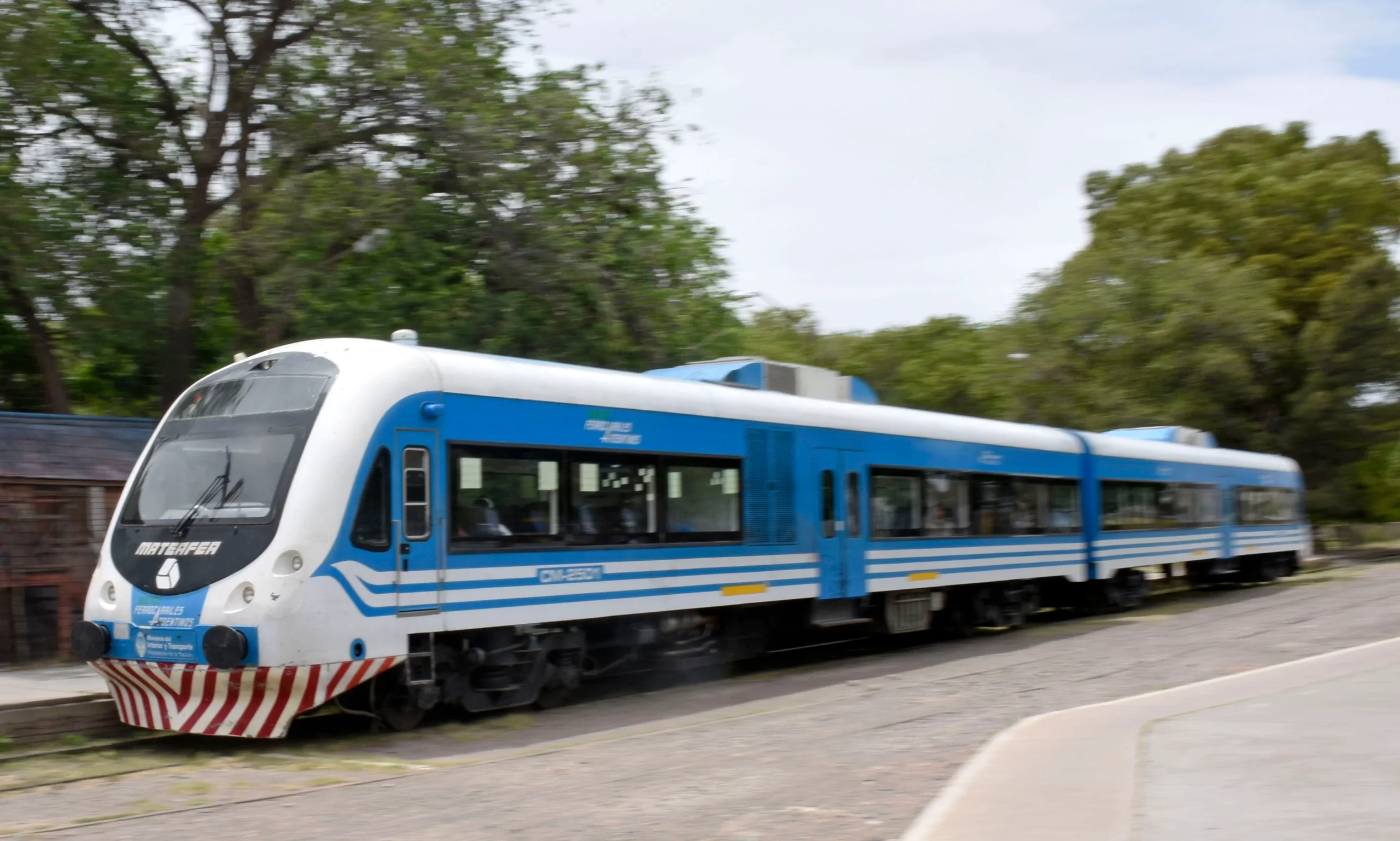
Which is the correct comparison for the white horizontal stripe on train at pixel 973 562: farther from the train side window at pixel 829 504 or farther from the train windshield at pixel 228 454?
the train windshield at pixel 228 454

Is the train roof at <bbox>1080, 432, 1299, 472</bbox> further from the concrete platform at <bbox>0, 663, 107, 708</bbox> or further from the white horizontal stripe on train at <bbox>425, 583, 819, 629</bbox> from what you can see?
the concrete platform at <bbox>0, 663, 107, 708</bbox>

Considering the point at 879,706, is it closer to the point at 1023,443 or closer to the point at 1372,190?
the point at 1023,443

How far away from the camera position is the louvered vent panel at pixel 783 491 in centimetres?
1490

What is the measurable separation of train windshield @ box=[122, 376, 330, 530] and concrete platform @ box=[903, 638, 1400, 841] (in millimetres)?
5455

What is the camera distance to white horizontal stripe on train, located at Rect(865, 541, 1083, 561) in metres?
16.8

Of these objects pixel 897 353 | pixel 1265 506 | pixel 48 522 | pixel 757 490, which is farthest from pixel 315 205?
pixel 897 353

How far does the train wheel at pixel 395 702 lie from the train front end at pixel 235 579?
47 centimetres

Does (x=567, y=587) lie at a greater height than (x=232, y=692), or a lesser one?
greater

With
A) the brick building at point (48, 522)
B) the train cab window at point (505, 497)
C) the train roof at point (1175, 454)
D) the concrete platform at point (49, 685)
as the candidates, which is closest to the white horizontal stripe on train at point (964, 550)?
the train roof at point (1175, 454)

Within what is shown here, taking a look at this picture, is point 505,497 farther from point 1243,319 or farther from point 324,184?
point 1243,319

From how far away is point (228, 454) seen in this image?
418 inches

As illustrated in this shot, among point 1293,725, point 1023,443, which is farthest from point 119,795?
point 1023,443

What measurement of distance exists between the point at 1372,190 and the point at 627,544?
3902cm

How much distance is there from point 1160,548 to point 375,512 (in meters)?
18.9
